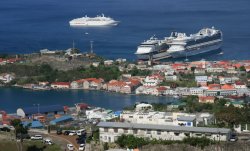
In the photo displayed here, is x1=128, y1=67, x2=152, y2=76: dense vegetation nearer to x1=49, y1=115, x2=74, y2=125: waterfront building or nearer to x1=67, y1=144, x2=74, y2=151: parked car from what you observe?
x1=49, y1=115, x2=74, y2=125: waterfront building

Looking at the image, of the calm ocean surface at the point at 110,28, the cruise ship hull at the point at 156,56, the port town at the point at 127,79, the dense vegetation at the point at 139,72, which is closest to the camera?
the port town at the point at 127,79

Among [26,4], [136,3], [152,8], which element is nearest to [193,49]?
[152,8]

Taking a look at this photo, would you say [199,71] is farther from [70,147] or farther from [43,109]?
[70,147]

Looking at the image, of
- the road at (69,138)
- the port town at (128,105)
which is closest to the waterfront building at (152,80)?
the port town at (128,105)

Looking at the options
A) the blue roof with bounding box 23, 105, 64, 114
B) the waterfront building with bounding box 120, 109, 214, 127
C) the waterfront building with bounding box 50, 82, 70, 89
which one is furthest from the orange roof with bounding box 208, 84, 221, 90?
the waterfront building with bounding box 120, 109, 214, 127

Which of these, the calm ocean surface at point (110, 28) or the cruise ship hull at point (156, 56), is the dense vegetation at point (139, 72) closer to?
the calm ocean surface at point (110, 28)

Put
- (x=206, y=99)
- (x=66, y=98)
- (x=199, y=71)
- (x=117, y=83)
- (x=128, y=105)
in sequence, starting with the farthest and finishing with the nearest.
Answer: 1. (x=199, y=71)
2. (x=117, y=83)
3. (x=66, y=98)
4. (x=128, y=105)
5. (x=206, y=99)

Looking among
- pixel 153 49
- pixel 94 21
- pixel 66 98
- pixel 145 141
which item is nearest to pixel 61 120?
pixel 145 141
